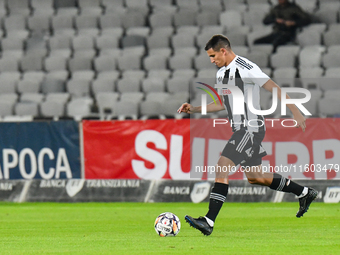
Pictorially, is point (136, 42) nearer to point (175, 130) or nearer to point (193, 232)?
point (175, 130)

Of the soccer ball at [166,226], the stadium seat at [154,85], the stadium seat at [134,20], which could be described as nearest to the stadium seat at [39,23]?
the stadium seat at [134,20]

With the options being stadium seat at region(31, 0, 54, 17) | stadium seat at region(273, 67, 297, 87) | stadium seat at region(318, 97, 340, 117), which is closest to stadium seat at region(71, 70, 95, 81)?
stadium seat at region(31, 0, 54, 17)

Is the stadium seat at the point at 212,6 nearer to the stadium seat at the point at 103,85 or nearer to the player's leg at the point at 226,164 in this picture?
the stadium seat at the point at 103,85

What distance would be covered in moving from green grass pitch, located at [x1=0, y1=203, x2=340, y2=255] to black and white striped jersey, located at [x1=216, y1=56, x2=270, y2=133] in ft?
3.92

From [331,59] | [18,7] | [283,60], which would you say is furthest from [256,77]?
[18,7]

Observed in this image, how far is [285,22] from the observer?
53.9 ft

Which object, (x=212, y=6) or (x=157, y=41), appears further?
(x=212, y=6)

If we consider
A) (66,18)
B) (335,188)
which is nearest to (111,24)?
(66,18)

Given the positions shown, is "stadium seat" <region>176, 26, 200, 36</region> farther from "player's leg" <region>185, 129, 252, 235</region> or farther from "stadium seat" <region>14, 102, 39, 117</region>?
"player's leg" <region>185, 129, 252, 235</region>

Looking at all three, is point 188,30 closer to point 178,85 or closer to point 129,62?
point 129,62

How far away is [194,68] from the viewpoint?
54.5 feet

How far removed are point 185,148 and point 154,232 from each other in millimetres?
5415

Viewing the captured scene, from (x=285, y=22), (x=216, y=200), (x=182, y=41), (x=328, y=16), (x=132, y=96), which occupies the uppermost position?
(x=328, y=16)

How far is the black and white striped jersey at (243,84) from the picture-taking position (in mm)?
6863
